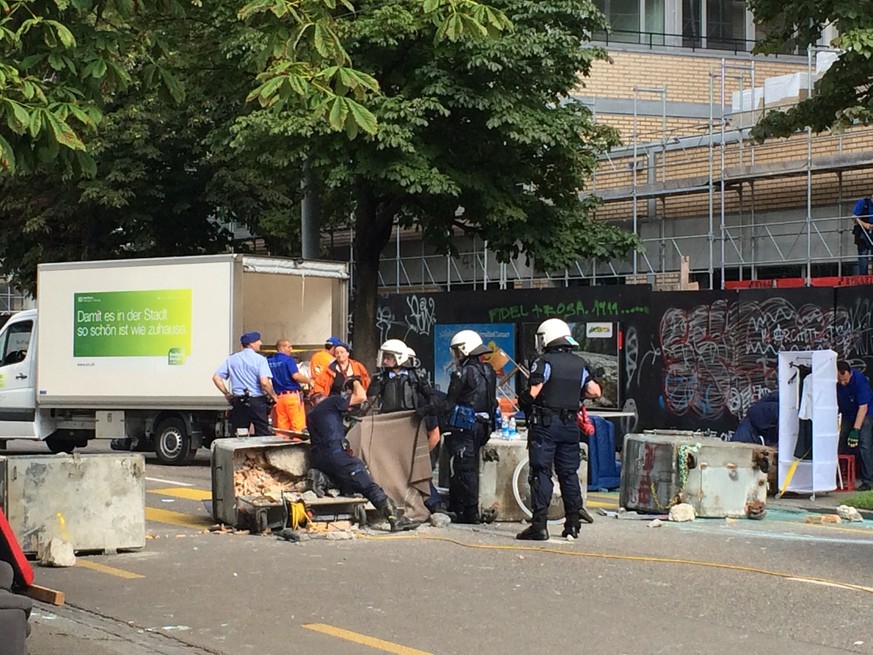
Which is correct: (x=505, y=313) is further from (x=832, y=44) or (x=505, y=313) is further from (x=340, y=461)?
(x=340, y=461)

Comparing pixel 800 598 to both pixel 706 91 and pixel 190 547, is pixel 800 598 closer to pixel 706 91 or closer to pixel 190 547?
pixel 190 547

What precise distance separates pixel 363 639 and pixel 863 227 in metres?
14.9

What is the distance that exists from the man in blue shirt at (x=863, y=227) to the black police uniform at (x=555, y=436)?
10347 mm

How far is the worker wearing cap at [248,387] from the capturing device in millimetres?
15828

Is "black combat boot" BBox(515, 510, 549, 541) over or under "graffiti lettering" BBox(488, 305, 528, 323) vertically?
under

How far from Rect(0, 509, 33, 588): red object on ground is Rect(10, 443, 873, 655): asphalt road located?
217 centimetres

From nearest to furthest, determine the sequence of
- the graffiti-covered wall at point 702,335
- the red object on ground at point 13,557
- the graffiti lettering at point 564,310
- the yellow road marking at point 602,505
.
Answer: the red object on ground at point 13,557 → the yellow road marking at point 602,505 → the graffiti-covered wall at point 702,335 → the graffiti lettering at point 564,310

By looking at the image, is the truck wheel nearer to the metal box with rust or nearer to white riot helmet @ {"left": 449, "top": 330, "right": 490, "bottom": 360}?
the metal box with rust

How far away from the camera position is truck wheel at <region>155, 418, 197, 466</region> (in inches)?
756

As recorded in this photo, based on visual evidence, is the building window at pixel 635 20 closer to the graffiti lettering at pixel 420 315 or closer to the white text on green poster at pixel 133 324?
the graffiti lettering at pixel 420 315

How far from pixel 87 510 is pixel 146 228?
1812 centimetres

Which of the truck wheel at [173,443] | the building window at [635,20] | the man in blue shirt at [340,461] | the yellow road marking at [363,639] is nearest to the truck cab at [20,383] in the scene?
the truck wheel at [173,443]

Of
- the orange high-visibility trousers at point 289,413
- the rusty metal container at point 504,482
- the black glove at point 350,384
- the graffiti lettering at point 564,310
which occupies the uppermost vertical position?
the graffiti lettering at point 564,310

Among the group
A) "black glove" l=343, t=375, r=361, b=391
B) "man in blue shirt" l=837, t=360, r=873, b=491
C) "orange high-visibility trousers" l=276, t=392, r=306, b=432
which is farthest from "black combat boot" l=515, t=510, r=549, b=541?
"man in blue shirt" l=837, t=360, r=873, b=491
